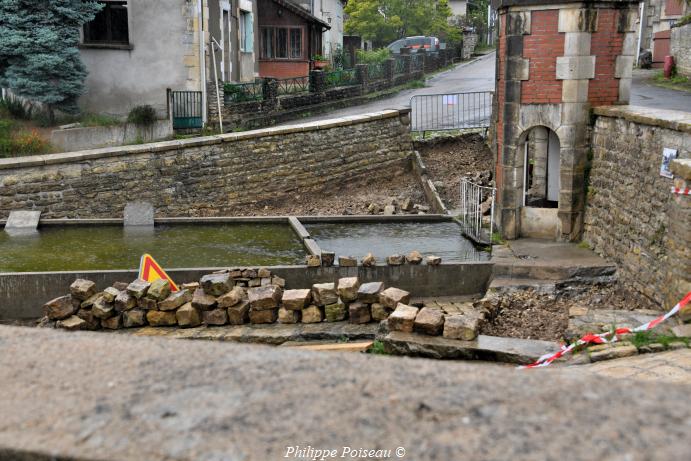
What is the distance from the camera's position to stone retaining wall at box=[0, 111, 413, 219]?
15844 millimetres

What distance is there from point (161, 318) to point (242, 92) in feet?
43.7

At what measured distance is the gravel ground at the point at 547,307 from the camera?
10.1 m

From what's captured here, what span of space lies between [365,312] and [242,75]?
19006 mm

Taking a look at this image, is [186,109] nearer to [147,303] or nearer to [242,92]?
[242,92]

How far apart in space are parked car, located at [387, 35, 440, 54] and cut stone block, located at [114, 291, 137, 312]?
3440 centimetres

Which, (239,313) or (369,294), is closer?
(369,294)

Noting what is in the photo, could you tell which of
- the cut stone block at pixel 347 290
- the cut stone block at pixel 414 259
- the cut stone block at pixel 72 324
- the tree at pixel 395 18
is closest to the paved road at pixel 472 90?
the tree at pixel 395 18

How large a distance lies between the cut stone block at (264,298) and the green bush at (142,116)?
9765mm

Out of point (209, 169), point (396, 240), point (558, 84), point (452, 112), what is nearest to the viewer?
point (558, 84)

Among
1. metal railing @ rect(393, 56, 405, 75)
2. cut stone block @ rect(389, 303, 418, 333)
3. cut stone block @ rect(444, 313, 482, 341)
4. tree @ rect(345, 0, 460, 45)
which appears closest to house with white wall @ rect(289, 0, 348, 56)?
tree @ rect(345, 0, 460, 45)

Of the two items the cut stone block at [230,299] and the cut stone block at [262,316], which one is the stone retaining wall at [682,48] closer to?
the cut stone block at [262,316]

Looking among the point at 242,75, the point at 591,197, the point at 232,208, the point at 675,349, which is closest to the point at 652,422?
the point at 675,349

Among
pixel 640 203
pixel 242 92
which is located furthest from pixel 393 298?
pixel 242 92

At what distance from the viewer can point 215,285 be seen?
35.2 feet
